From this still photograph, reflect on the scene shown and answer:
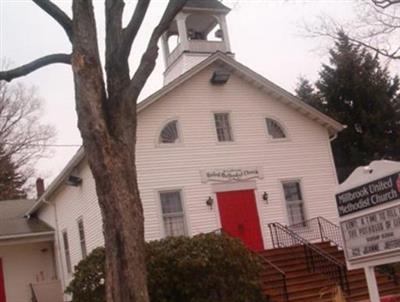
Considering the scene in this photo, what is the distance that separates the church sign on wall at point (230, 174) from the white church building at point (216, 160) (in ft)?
0.10

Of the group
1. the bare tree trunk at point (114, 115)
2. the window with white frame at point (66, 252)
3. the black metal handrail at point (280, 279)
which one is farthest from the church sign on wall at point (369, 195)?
the window with white frame at point (66, 252)

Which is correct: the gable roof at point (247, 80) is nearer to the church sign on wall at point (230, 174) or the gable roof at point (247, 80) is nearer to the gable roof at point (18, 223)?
the church sign on wall at point (230, 174)

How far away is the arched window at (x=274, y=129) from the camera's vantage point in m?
20.6

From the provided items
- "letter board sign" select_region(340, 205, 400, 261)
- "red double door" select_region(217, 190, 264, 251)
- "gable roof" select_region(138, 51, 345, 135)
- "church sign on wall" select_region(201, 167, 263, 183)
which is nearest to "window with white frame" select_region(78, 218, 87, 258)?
"church sign on wall" select_region(201, 167, 263, 183)

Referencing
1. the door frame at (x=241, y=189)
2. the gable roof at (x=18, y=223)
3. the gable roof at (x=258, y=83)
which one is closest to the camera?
the door frame at (x=241, y=189)

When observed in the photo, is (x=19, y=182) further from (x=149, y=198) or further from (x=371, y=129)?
(x=149, y=198)

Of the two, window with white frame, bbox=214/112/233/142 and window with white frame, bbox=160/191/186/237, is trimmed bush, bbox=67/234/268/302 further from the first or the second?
window with white frame, bbox=214/112/233/142

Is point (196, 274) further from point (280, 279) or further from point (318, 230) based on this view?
point (318, 230)

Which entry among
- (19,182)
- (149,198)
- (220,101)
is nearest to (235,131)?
(220,101)

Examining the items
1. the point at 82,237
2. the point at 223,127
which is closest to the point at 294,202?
the point at 223,127

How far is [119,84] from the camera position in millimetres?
9578

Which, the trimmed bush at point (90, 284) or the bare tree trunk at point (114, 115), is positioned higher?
the bare tree trunk at point (114, 115)

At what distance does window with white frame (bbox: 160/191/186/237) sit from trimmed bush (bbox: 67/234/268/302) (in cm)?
405

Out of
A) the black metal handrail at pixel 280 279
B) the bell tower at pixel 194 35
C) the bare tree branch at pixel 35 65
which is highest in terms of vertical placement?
the bell tower at pixel 194 35
